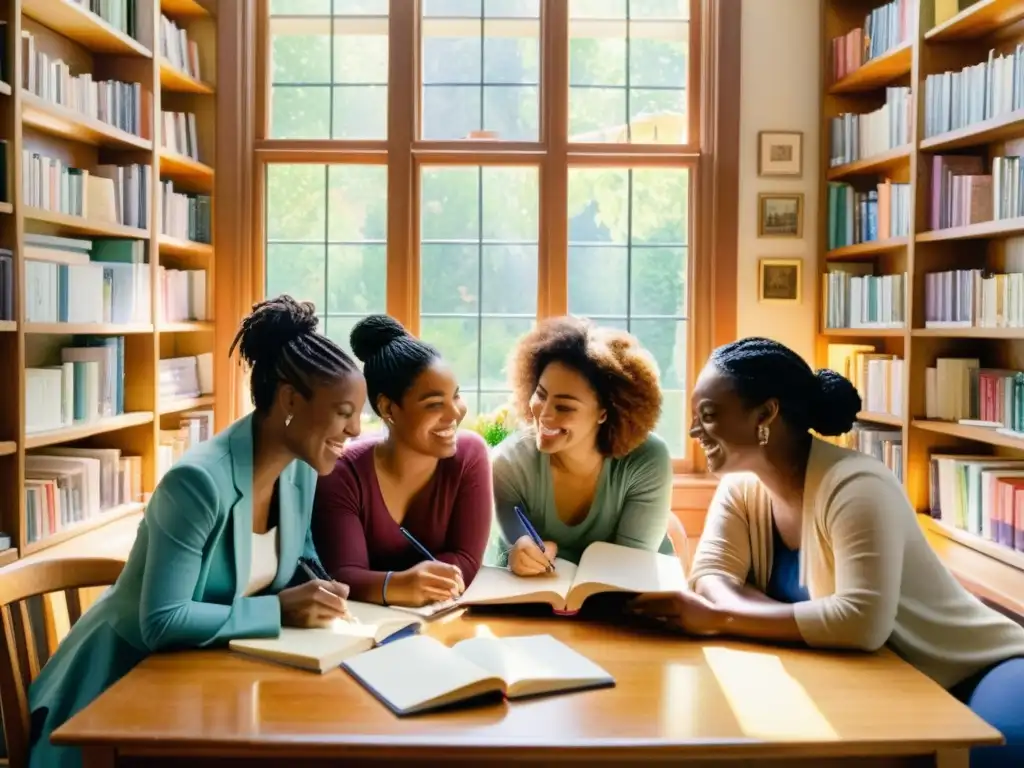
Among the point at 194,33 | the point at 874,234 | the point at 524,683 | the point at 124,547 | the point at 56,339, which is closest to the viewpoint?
the point at 524,683

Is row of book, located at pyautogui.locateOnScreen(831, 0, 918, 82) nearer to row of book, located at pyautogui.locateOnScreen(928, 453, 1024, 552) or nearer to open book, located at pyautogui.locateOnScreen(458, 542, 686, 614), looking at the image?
row of book, located at pyautogui.locateOnScreen(928, 453, 1024, 552)

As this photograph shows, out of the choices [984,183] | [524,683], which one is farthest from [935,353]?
[524,683]

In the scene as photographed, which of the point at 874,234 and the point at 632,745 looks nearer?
the point at 632,745

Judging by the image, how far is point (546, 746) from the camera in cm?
124

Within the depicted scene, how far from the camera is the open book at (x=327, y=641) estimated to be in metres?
1.51

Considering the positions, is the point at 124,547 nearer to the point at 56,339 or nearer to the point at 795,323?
the point at 56,339

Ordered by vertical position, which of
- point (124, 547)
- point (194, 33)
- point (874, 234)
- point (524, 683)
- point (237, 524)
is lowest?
point (124, 547)

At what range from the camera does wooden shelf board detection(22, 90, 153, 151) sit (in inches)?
125

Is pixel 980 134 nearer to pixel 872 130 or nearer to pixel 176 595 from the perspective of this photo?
pixel 872 130

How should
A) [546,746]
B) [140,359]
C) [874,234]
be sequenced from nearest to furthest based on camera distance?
[546,746] → [140,359] → [874,234]

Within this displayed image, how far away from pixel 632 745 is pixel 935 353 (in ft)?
10.0

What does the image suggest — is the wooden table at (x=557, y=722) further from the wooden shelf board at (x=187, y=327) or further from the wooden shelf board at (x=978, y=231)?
the wooden shelf board at (x=187, y=327)

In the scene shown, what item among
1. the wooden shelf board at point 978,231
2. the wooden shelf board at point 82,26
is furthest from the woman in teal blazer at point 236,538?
the wooden shelf board at point 978,231

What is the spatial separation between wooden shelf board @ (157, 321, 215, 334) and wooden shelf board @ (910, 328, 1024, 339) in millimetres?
3093
